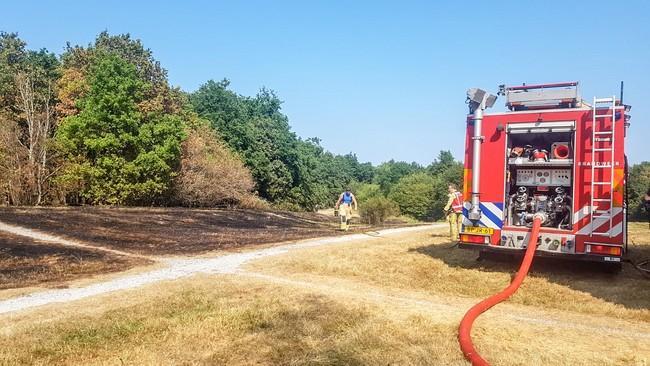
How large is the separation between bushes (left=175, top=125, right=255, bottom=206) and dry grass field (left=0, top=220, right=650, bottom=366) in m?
23.0

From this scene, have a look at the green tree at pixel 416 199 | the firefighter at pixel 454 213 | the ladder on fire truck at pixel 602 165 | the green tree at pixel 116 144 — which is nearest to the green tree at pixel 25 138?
the green tree at pixel 116 144

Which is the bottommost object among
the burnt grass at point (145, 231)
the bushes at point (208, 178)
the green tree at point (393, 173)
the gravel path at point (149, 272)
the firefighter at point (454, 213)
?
the gravel path at point (149, 272)

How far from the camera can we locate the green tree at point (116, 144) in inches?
1075

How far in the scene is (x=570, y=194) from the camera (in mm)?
9672

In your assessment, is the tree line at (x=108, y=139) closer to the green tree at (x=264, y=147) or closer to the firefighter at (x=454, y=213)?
the green tree at (x=264, y=147)

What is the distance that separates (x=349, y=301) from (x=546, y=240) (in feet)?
14.2

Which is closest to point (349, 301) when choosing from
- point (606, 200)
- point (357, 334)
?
point (357, 334)

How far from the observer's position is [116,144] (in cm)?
2770

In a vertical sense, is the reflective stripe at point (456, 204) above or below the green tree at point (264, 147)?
below

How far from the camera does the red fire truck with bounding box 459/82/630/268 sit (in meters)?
8.95

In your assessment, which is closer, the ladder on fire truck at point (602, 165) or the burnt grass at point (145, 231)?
the ladder on fire truck at point (602, 165)

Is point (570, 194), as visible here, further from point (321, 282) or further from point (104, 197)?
point (104, 197)

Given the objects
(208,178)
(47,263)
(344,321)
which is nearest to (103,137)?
(208,178)

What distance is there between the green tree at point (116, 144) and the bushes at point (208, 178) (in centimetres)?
182
